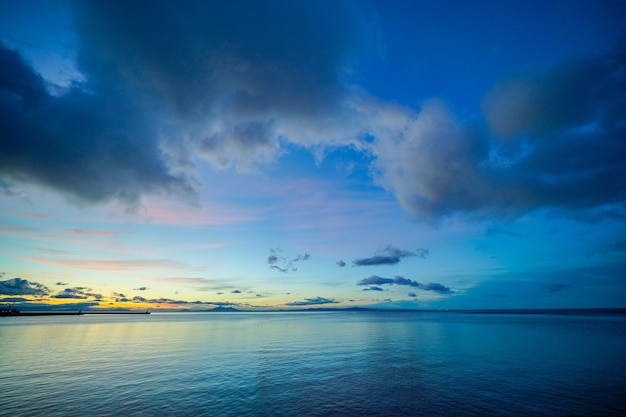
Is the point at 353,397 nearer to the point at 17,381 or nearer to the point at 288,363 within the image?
the point at 288,363

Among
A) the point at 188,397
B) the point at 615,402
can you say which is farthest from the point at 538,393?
the point at 188,397

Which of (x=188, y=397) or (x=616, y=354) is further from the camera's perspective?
(x=616, y=354)

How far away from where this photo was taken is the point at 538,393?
3195cm

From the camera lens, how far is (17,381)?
1449 inches

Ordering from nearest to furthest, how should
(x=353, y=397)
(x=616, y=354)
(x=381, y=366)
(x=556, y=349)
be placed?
1. (x=353, y=397)
2. (x=381, y=366)
3. (x=616, y=354)
4. (x=556, y=349)

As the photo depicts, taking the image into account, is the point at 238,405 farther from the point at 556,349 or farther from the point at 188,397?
the point at 556,349

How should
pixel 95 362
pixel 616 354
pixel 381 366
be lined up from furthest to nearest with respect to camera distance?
pixel 616 354 < pixel 95 362 < pixel 381 366

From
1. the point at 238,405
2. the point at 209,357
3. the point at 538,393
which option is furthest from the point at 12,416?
the point at 538,393

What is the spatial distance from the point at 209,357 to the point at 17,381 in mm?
26758

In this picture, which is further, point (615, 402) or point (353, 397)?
point (353, 397)

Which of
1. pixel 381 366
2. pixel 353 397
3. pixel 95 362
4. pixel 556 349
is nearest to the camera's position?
pixel 353 397

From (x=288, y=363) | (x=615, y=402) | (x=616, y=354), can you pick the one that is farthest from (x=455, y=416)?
(x=616, y=354)

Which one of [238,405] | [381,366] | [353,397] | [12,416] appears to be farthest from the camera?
[381,366]

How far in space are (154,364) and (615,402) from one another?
60.6 m
